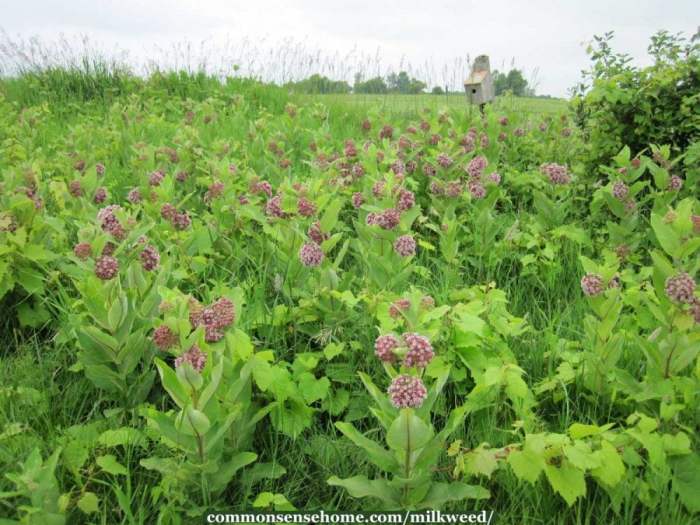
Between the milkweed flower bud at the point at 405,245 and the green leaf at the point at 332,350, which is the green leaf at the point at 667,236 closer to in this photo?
the milkweed flower bud at the point at 405,245

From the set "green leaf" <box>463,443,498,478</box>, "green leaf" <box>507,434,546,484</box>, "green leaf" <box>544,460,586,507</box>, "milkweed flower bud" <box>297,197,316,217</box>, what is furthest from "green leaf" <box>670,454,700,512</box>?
"milkweed flower bud" <box>297,197,316,217</box>

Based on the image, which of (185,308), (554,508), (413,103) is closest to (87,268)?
(185,308)

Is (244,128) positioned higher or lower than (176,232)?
higher

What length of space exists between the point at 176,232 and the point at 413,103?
7.44 meters

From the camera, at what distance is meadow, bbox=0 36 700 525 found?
5.44 feet

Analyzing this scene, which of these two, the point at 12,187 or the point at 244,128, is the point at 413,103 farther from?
the point at 12,187

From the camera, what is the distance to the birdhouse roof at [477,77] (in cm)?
667

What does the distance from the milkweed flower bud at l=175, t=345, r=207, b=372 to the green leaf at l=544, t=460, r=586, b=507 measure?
1.00 m

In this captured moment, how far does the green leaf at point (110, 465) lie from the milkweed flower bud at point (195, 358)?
0.45 meters

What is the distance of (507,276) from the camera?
3164 mm

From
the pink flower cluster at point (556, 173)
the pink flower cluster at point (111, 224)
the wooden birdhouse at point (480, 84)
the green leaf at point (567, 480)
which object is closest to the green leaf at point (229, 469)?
the green leaf at point (567, 480)

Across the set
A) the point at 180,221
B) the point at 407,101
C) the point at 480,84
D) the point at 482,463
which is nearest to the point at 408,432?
the point at 482,463

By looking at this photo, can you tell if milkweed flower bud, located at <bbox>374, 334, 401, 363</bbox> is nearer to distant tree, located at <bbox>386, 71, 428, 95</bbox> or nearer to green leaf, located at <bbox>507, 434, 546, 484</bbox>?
green leaf, located at <bbox>507, 434, 546, 484</bbox>

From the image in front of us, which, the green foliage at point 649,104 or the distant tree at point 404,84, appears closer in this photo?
the green foliage at point 649,104
